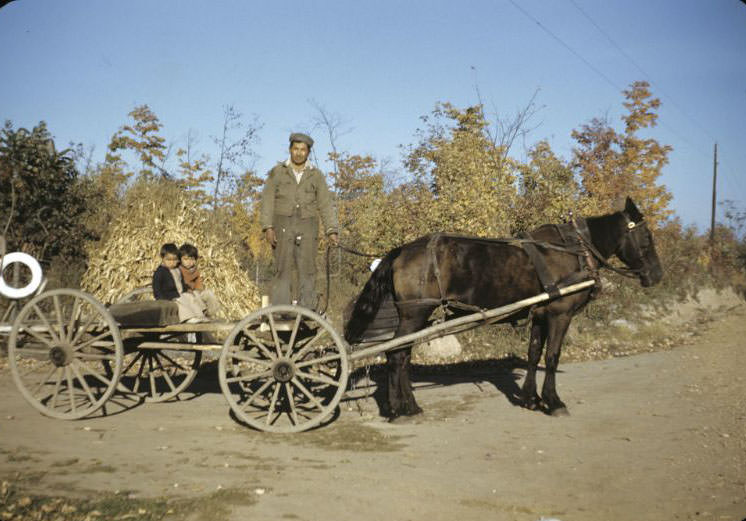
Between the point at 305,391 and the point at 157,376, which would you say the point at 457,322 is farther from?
the point at 157,376

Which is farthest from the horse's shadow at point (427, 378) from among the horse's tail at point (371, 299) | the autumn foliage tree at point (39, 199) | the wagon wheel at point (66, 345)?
the autumn foliage tree at point (39, 199)

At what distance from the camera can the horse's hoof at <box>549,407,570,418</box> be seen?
7152mm

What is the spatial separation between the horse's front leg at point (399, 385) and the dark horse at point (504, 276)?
0.4 inches

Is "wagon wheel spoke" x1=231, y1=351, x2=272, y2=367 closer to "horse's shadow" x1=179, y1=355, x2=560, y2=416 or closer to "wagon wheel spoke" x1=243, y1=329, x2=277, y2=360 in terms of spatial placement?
"wagon wheel spoke" x1=243, y1=329, x2=277, y2=360

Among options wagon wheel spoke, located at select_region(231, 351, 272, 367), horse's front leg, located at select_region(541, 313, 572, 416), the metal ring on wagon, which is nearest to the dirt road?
horse's front leg, located at select_region(541, 313, 572, 416)

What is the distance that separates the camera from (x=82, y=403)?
729 centimetres

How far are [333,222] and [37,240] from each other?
856 centimetres

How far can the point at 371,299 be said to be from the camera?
22.6ft

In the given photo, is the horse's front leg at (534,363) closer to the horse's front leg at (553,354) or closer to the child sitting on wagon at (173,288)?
the horse's front leg at (553,354)

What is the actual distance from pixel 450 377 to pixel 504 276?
316 cm

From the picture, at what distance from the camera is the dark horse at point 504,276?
671cm

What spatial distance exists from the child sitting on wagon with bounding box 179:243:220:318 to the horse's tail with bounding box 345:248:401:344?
1.82 meters

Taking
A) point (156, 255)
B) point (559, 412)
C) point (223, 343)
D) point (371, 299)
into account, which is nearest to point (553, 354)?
point (559, 412)

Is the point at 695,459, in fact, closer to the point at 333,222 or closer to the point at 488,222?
the point at 333,222
